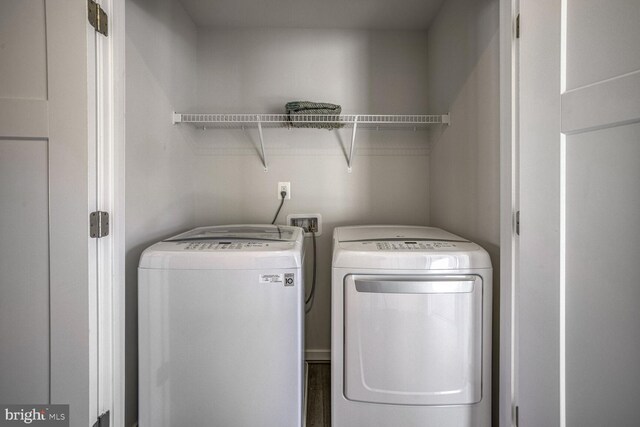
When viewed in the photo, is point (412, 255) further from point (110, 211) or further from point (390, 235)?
point (110, 211)

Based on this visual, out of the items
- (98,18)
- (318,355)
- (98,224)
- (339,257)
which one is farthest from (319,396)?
(98,18)

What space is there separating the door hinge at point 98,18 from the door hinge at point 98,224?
0.63m

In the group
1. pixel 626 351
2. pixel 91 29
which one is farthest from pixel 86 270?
pixel 626 351

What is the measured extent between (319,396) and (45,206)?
1.52 m

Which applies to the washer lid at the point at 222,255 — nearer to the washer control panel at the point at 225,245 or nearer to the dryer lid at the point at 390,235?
the washer control panel at the point at 225,245

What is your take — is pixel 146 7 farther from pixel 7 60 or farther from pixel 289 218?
pixel 289 218

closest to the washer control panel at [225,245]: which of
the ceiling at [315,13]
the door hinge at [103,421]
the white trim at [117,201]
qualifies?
the white trim at [117,201]

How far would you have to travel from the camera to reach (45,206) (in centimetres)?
101

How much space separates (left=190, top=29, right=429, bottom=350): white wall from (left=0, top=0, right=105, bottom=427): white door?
3.31 ft

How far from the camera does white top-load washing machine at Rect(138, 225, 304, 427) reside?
117 centimetres

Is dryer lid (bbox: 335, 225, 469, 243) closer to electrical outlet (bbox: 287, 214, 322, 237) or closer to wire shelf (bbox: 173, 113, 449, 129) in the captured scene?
electrical outlet (bbox: 287, 214, 322, 237)

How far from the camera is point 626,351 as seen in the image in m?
0.71

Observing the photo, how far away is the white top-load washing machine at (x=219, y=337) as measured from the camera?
1.17 metres

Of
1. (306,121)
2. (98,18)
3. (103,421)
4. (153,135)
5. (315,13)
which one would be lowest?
(103,421)
